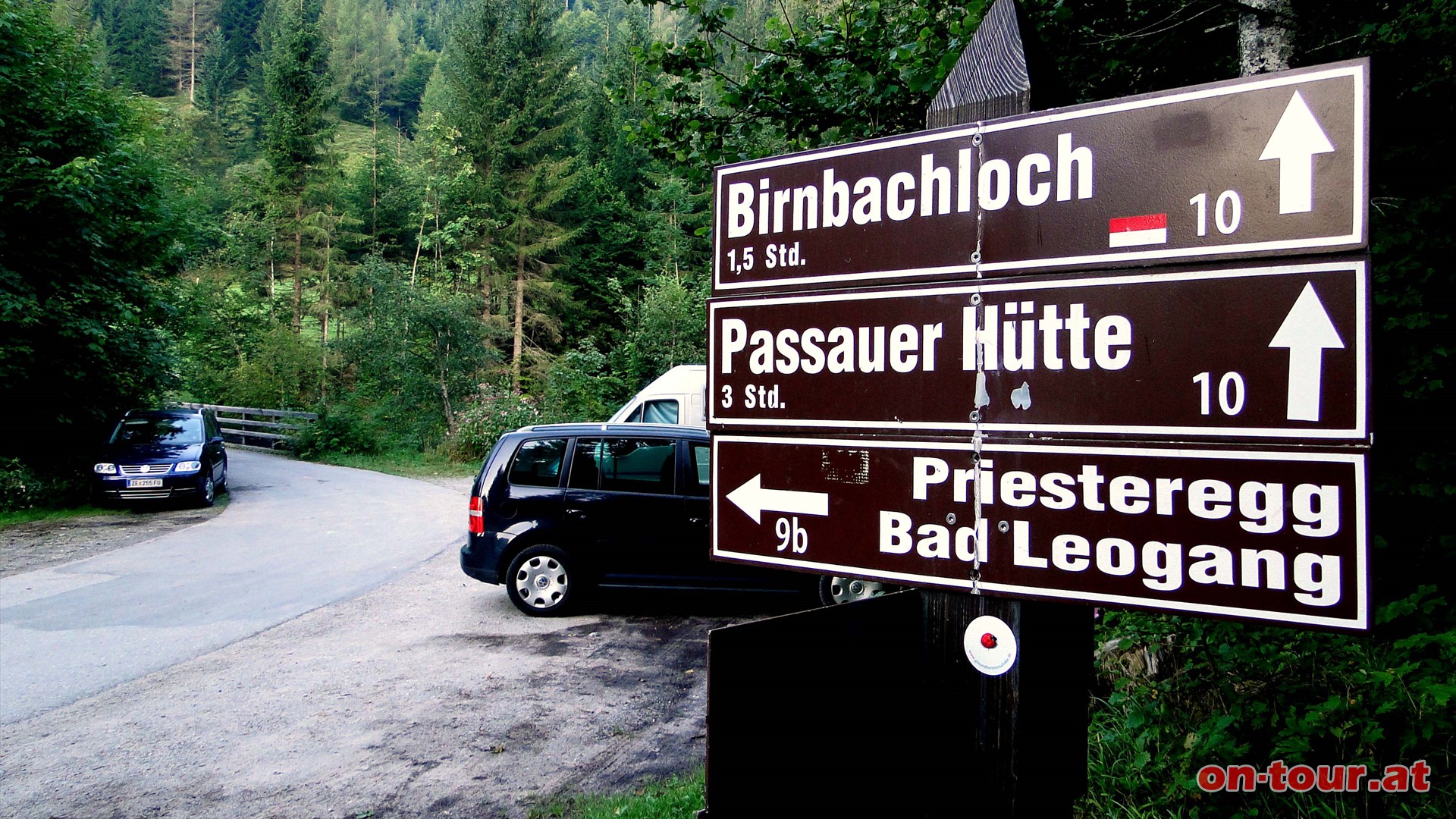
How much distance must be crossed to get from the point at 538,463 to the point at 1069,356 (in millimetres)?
7002

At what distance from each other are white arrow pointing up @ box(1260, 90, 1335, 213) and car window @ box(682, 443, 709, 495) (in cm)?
666

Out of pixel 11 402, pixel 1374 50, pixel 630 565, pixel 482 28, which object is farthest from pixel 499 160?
pixel 1374 50

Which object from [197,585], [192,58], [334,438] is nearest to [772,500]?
[197,585]

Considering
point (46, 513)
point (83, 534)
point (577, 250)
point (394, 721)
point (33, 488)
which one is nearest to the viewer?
point (394, 721)

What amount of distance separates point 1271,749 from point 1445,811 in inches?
20.7

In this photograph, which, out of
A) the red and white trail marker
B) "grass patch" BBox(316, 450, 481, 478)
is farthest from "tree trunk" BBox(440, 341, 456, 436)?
the red and white trail marker

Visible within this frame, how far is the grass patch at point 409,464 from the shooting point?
2189cm

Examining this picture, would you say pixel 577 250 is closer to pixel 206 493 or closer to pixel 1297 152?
pixel 206 493

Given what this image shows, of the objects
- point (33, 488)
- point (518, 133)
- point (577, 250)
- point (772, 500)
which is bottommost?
point (33, 488)

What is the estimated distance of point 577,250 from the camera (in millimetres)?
38781

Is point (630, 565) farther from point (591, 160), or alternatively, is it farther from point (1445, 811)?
point (591, 160)

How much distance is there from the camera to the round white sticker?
200cm

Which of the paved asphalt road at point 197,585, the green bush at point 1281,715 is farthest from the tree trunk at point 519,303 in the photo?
the green bush at point 1281,715

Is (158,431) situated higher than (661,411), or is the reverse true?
(661,411)
